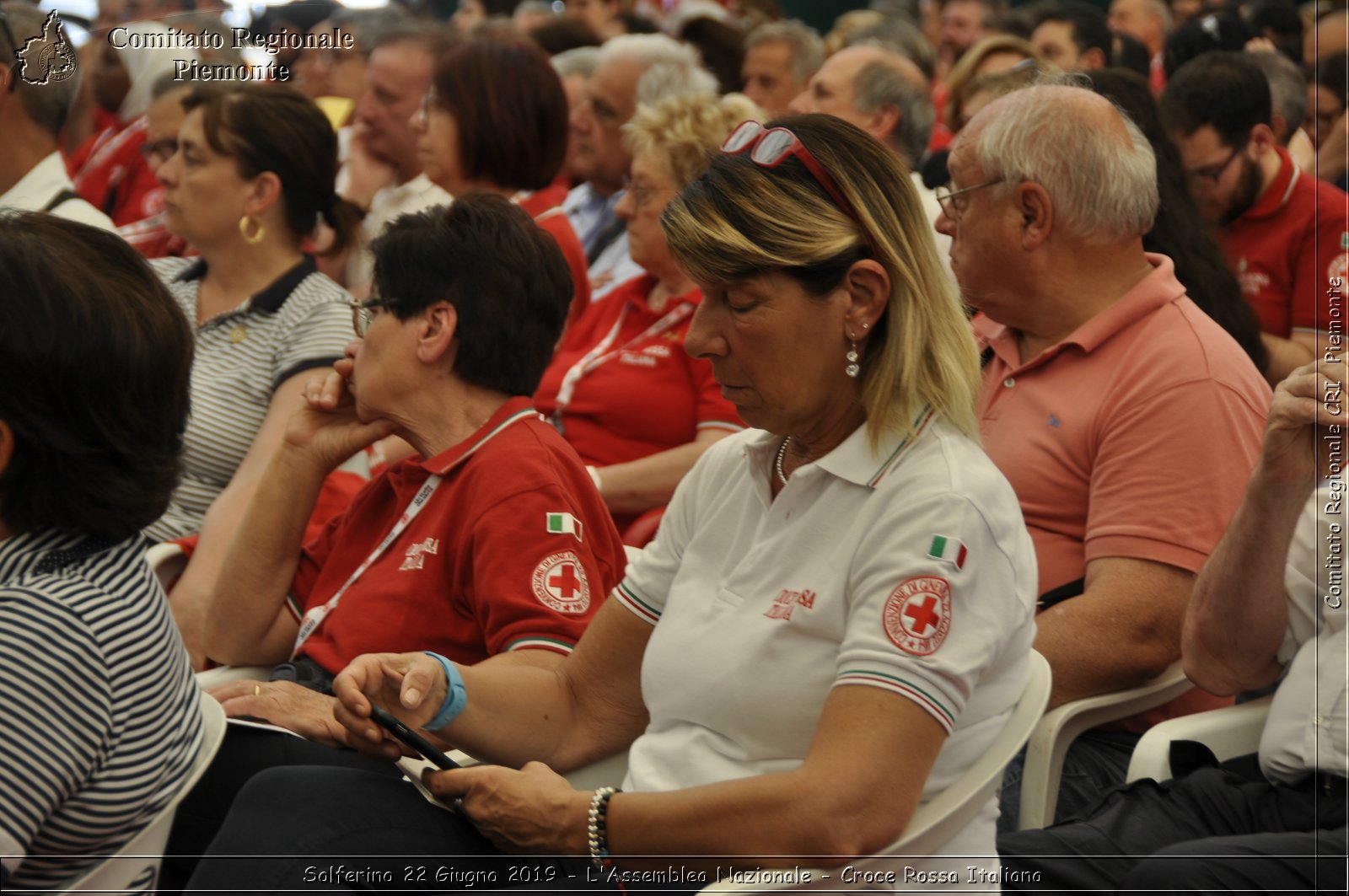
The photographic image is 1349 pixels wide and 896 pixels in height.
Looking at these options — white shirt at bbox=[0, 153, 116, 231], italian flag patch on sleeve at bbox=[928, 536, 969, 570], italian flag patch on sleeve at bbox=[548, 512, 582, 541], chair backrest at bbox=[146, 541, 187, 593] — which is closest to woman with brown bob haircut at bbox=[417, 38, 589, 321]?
white shirt at bbox=[0, 153, 116, 231]

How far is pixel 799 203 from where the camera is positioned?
1873 millimetres

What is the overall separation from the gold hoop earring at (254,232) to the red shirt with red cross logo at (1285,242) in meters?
2.61

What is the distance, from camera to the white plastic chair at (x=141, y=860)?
1738mm

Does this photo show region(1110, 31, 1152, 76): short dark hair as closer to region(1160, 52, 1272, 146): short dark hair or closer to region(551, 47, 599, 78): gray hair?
region(1160, 52, 1272, 146): short dark hair

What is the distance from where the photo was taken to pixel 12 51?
416cm

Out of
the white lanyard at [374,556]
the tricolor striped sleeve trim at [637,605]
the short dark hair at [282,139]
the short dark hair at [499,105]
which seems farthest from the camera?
Answer: the short dark hair at [499,105]

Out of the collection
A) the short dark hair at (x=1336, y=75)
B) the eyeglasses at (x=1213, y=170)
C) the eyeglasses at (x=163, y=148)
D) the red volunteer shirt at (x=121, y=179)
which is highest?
the eyeglasses at (x=1213, y=170)

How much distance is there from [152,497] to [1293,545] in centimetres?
159

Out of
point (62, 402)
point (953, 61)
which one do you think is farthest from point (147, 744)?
point (953, 61)

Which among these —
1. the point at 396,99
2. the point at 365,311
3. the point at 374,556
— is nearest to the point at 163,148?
the point at 396,99

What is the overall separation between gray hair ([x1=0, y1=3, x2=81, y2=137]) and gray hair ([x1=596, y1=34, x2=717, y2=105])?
5.92ft

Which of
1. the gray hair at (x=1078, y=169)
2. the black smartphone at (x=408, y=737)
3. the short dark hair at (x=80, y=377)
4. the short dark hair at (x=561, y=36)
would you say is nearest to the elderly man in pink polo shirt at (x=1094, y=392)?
the gray hair at (x=1078, y=169)

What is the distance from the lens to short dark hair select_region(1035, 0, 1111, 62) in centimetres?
631

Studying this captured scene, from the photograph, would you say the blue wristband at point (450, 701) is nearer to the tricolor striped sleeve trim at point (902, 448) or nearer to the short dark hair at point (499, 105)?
the tricolor striped sleeve trim at point (902, 448)
